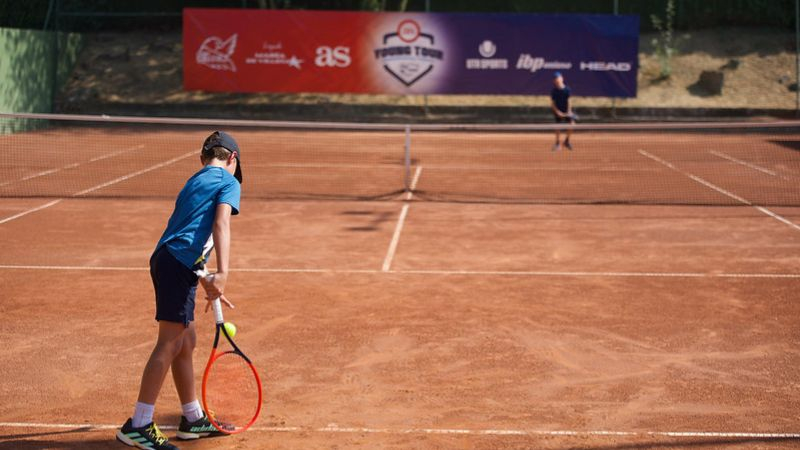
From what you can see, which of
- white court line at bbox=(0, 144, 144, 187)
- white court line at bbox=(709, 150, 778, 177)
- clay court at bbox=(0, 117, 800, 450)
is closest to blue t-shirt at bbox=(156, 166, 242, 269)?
clay court at bbox=(0, 117, 800, 450)

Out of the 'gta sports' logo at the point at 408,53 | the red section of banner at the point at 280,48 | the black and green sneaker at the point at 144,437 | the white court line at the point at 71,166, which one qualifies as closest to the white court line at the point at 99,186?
the white court line at the point at 71,166

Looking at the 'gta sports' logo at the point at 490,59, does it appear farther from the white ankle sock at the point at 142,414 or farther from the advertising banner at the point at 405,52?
the white ankle sock at the point at 142,414

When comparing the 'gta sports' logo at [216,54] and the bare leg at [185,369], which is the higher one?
the 'gta sports' logo at [216,54]

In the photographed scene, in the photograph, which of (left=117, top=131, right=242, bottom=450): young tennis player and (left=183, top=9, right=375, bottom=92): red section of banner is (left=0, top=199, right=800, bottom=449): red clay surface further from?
(left=183, top=9, right=375, bottom=92): red section of banner

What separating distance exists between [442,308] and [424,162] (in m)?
12.6

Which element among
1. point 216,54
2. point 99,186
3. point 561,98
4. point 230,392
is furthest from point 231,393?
point 216,54

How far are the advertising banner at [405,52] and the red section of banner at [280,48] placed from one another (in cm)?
3

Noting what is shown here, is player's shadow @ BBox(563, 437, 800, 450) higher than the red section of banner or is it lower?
lower

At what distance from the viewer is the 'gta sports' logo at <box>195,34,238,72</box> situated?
30500 mm

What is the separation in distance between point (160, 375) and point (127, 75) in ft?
95.3

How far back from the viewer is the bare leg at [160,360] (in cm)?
584

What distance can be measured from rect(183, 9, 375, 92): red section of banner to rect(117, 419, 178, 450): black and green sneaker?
25173 millimetres

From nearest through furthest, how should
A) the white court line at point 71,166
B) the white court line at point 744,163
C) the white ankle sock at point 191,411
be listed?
the white ankle sock at point 191,411 < the white court line at point 71,166 < the white court line at point 744,163

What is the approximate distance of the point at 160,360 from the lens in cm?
585
